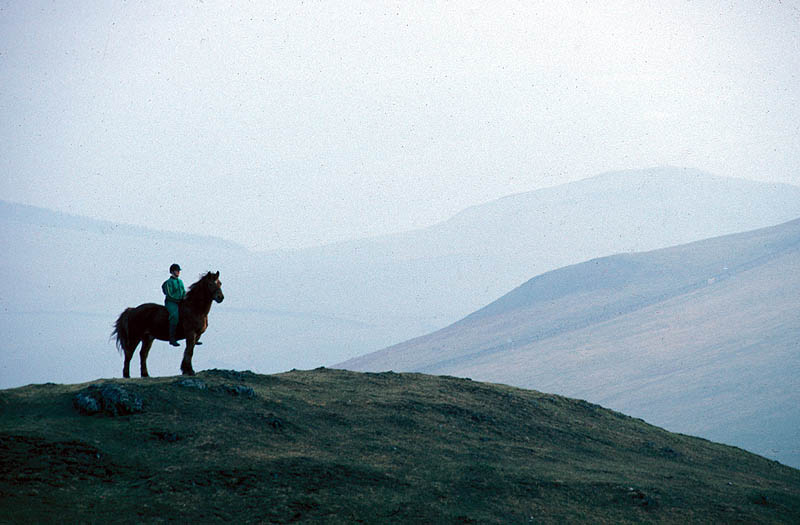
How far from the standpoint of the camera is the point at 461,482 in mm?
16047

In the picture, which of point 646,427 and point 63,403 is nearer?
point 63,403

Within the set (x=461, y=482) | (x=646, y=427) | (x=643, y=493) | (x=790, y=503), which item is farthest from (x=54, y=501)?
(x=646, y=427)

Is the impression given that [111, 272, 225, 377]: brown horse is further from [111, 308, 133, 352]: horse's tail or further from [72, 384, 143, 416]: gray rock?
[72, 384, 143, 416]: gray rock

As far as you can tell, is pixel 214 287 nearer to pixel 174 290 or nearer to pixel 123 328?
pixel 174 290

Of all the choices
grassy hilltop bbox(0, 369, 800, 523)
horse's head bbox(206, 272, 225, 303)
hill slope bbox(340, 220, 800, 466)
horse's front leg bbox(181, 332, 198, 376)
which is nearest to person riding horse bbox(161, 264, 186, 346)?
horse's front leg bbox(181, 332, 198, 376)

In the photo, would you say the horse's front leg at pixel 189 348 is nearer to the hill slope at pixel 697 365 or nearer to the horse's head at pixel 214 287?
the horse's head at pixel 214 287

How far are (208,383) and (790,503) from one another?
16.1 m

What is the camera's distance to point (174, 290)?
19.8 meters

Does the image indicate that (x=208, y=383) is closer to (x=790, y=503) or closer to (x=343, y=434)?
(x=343, y=434)

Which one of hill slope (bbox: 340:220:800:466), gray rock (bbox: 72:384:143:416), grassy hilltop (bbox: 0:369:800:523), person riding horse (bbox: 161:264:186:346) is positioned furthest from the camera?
hill slope (bbox: 340:220:800:466)

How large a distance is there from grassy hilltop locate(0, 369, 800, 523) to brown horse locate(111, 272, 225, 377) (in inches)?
54.3

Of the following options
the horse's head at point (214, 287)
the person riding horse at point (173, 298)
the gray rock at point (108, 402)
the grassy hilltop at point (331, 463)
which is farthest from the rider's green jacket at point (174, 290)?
the gray rock at point (108, 402)

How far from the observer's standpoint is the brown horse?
19812 millimetres

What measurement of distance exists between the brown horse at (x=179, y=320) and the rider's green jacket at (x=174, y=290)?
0.16 m
